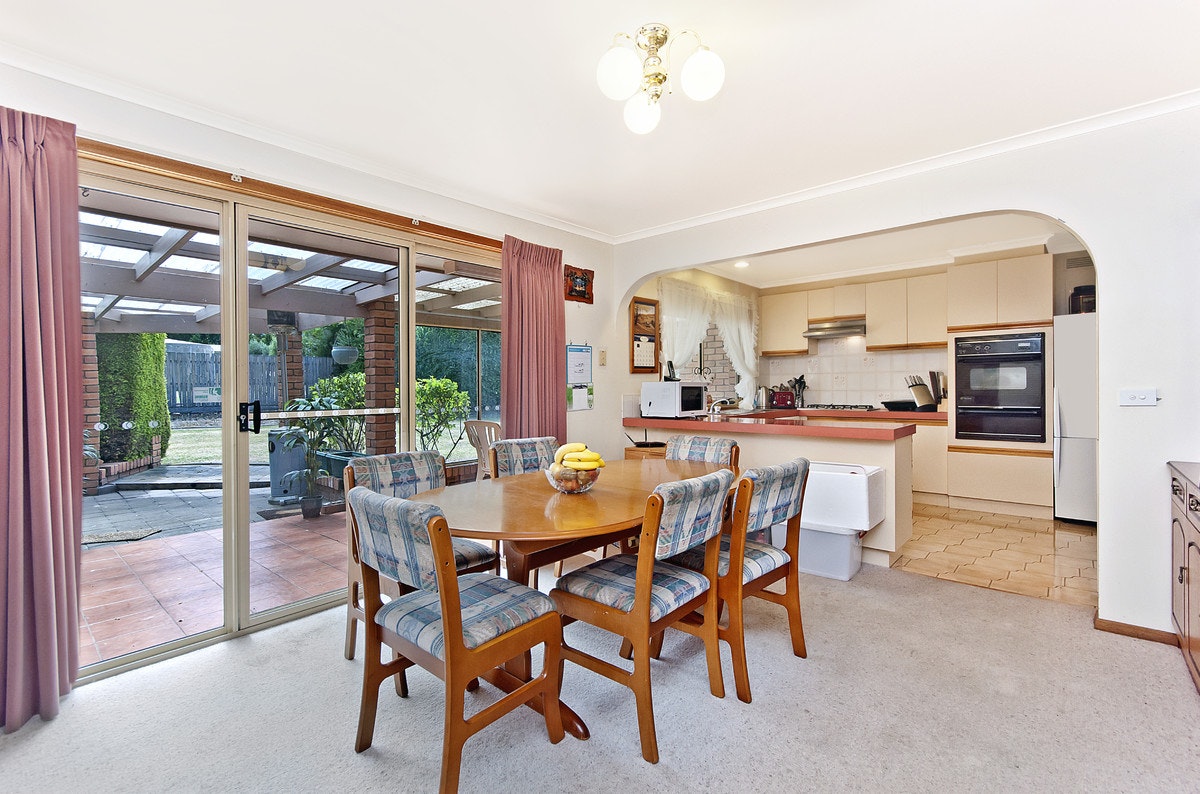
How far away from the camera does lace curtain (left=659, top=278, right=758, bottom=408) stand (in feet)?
17.4

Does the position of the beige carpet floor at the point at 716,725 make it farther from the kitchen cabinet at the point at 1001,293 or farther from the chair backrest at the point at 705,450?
the kitchen cabinet at the point at 1001,293

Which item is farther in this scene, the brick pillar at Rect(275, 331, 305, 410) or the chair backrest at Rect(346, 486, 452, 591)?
the brick pillar at Rect(275, 331, 305, 410)

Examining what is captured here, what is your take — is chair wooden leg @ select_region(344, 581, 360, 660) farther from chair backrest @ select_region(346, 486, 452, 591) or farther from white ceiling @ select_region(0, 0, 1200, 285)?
white ceiling @ select_region(0, 0, 1200, 285)

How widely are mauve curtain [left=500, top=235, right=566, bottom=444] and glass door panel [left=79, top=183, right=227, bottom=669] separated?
1.61 m

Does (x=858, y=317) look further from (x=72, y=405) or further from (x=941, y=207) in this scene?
(x=72, y=405)

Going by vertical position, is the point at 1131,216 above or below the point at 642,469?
above

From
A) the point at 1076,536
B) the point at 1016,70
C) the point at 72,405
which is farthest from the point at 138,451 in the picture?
the point at 1076,536

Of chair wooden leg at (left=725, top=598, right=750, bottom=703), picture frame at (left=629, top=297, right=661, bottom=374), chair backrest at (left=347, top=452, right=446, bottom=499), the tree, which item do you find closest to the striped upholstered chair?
chair wooden leg at (left=725, top=598, right=750, bottom=703)

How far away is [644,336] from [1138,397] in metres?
3.27

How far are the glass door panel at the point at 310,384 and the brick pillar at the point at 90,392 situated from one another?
56cm

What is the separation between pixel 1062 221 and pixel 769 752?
9.22ft

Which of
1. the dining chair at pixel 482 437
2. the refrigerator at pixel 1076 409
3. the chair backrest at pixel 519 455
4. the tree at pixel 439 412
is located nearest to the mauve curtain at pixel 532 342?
the dining chair at pixel 482 437

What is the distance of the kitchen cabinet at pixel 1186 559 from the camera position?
204 centimetres

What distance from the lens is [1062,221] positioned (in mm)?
2723
